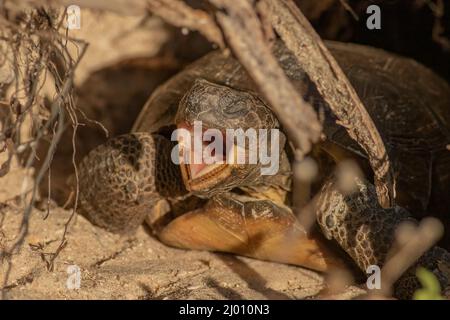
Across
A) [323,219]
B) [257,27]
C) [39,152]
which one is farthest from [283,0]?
[39,152]

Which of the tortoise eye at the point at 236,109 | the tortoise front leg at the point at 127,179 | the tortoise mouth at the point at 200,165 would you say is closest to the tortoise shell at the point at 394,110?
the tortoise eye at the point at 236,109

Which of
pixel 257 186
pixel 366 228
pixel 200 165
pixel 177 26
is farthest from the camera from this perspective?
pixel 257 186

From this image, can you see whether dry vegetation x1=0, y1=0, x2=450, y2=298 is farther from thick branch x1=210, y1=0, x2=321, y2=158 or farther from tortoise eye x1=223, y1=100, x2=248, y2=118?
tortoise eye x1=223, y1=100, x2=248, y2=118

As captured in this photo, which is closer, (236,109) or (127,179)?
(236,109)

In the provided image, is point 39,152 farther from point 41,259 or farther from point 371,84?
point 371,84

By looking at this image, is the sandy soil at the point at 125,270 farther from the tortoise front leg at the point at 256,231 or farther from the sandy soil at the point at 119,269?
the tortoise front leg at the point at 256,231

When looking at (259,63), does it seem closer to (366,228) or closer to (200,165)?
(200,165)

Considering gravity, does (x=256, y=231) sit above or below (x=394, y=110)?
below

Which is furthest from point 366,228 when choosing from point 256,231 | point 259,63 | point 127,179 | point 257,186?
point 127,179
